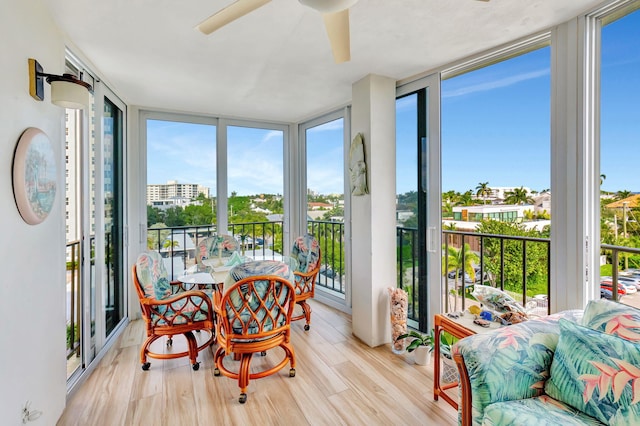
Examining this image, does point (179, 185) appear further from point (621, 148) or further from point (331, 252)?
point (621, 148)

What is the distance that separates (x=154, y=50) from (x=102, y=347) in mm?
2504

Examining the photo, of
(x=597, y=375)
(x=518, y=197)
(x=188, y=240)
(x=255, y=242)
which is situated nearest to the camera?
(x=597, y=375)

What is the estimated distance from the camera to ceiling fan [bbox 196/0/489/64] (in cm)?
118

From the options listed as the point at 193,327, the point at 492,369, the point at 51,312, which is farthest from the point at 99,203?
the point at 492,369

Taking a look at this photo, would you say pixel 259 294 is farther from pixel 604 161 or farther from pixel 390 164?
pixel 604 161

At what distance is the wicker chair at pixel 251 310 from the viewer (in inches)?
80.0

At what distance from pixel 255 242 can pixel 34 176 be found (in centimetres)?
297

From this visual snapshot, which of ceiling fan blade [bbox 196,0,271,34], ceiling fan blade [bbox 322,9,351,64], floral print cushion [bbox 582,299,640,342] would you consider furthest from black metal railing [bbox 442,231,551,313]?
ceiling fan blade [bbox 196,0,271,34]

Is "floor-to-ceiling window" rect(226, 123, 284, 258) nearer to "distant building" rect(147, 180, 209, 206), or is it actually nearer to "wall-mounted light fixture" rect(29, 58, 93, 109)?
"distant building" rect(147, 180, 209, 206)

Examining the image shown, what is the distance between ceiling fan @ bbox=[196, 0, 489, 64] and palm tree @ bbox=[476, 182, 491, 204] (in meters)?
Answer: 1.85

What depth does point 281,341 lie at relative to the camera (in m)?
2.22

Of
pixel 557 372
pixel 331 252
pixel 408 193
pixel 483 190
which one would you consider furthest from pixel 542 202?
pixel 331 252

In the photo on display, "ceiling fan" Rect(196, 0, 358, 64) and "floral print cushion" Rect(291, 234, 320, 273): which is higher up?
"ceiling fan" Rect(196, 0, 358, 64)

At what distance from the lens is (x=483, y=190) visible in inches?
109
